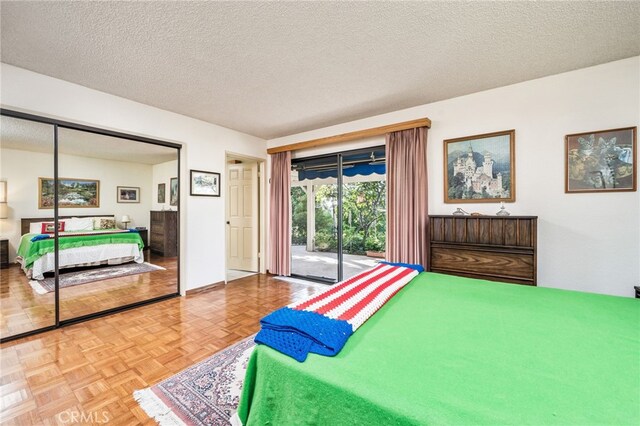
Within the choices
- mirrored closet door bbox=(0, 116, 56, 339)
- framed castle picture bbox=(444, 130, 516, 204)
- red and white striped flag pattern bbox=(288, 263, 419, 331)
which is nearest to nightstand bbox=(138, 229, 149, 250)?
mirrored closet door bbox=(0, 116, 56, 339)

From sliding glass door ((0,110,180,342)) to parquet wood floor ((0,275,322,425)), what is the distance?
44cm

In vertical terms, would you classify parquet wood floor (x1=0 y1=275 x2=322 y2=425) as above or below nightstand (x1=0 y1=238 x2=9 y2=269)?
below

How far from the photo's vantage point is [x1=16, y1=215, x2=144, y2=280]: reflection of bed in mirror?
11.5 feet

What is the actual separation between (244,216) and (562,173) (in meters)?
4.81

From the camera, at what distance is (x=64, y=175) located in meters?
3.58

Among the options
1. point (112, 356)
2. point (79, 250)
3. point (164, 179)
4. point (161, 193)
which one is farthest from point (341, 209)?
point (79, 250)

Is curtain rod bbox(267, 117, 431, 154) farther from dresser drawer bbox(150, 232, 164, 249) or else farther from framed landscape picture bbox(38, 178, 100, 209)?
dresser drawer bbox(150, 232, 164, 249)

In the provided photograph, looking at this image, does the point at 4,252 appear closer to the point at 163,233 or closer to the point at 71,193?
the point at 71,193

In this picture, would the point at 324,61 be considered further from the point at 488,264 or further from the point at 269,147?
the point at 269,147

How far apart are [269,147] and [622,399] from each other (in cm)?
497

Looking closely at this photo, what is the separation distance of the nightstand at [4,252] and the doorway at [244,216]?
2.84 m

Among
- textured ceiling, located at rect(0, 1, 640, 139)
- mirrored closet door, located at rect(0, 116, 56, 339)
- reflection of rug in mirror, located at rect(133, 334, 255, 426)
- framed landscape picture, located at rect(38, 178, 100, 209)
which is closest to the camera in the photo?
reflection of rug in mirror, located at rect(133, 334, 255, 426)

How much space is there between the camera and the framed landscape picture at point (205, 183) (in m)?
3.85

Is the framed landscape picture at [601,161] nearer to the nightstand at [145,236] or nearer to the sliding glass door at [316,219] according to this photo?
the sliding glass door at [316,219]
